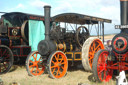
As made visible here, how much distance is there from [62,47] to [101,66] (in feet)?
6.95

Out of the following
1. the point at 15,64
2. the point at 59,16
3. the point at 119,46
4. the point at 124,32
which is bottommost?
the point at 15,64

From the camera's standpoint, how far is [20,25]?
9.25 m

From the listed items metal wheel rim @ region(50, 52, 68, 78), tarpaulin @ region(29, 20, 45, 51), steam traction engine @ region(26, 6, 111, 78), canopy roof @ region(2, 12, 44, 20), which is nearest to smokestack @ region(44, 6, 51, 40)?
steam traction engine @ region(26, 6, 111, 78)

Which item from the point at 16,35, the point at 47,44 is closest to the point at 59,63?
the point at 47,44

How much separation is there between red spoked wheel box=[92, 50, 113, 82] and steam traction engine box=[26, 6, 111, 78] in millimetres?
1117

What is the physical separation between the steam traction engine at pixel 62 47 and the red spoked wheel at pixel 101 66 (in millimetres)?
1117

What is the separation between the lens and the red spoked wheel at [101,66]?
14.3ft

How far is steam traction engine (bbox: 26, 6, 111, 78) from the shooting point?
5.79m

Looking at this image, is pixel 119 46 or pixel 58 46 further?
pixel 58 46

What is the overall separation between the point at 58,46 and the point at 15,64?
11.9 feet

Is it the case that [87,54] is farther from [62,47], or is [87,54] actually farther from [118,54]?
[118,54]

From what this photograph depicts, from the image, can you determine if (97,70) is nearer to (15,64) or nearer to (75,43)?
(75,43)

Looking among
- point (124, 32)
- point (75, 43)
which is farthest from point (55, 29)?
point (124, 32)

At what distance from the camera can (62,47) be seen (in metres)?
6.36
